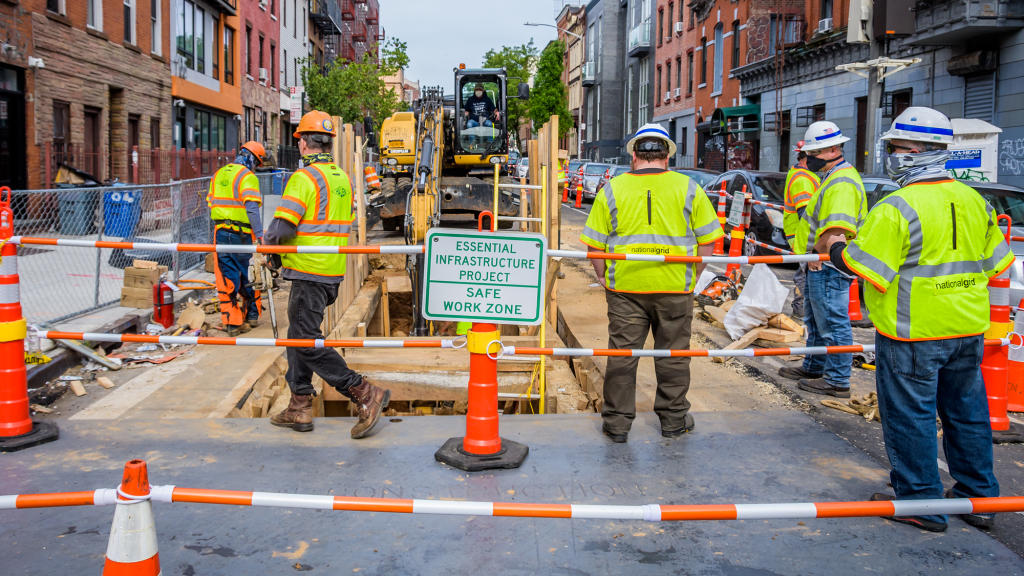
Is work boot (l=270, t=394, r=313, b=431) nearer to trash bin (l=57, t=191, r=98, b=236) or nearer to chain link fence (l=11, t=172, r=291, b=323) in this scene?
chain link fence (l=11, t=172, r=291, b=323)

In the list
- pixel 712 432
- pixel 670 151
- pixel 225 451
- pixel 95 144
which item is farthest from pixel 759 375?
pixel 95 144

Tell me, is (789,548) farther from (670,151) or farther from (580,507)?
(670,151)

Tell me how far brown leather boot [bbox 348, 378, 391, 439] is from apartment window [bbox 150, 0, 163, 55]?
66.2ft

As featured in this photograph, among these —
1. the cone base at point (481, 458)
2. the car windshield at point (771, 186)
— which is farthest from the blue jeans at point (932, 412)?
the car windshield at point (771, 186)

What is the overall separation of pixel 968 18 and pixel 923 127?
15.4 meters

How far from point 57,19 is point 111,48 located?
2.68 m

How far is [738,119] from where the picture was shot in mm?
30875

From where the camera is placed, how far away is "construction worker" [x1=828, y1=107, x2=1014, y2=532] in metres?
3.63

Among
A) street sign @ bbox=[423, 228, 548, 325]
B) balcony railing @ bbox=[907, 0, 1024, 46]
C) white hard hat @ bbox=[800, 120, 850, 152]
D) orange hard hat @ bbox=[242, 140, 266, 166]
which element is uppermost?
balcony railing @ bbox=[907, 0, 1024, 46]

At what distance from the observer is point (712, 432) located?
4953 millimetres

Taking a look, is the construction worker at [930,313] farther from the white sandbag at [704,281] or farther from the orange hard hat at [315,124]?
the white sandbag at [704,281]

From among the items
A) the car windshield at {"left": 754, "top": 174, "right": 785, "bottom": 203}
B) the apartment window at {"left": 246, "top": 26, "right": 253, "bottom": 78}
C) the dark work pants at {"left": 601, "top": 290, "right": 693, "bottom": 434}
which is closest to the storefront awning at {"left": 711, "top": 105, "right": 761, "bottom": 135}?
the car windshield at {"left": 754, "top": 174, "right": 785, "bottom": 203}

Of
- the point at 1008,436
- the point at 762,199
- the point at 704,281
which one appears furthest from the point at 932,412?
the point at 762,199

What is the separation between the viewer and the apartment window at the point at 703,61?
36250 mm
